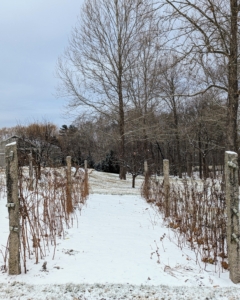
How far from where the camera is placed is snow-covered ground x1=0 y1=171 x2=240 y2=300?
7.97ft

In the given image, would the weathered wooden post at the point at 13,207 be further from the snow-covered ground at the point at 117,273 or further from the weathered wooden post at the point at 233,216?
the weathered wooden post at the point at 233,216

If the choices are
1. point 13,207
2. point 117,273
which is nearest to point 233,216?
point 117,273

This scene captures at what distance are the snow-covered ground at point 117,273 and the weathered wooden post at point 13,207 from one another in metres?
0.14

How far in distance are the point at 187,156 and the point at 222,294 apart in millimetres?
29615

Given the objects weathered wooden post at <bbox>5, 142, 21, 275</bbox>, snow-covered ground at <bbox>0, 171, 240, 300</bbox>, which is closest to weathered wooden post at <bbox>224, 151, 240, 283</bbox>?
snow-covered ground at <bbox>0, 171, 240, 300</bbox>

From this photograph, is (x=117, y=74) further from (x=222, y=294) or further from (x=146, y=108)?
(x=222, y=294)

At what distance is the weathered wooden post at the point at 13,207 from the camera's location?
271cm

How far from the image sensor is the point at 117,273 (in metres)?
2.81

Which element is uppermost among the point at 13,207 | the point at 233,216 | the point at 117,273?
the point at 13,207

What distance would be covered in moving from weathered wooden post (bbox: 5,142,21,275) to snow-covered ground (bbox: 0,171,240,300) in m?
0.14

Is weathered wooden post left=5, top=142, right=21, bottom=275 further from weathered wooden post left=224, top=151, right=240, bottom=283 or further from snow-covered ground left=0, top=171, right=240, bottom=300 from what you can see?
weathered wooden post left=224, top=151, right=240, bottom=283

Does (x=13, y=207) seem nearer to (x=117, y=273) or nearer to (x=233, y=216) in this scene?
(x=117, y=273)

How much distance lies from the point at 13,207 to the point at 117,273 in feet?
4.18

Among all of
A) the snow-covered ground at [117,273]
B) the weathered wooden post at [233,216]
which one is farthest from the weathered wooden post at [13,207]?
the weathered wooden post at [233,216]
